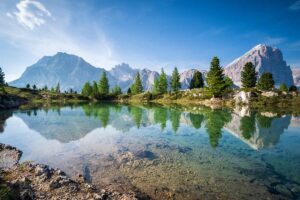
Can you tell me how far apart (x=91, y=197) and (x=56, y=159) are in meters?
10.2

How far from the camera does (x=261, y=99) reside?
3329 inches

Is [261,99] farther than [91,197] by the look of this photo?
Yes

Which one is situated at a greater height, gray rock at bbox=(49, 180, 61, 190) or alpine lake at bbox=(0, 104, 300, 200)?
gray rock at bbox=(49, 180, 61, 190)

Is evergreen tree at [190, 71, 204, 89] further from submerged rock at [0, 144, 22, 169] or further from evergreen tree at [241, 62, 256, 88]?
submerged rock at [0, 144, 22, 169]

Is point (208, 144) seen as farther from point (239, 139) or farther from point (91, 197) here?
point (91, 197)

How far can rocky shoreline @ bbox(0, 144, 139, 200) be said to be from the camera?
10.4 meters

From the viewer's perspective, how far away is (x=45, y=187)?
11938 mm

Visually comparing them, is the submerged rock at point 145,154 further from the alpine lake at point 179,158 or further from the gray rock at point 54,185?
the gray rock at point 54,185

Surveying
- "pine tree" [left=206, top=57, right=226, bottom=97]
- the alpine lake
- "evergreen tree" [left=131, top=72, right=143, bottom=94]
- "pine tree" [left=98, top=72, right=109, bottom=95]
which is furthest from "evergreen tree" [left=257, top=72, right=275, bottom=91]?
"pine tree" [left=98, top=72, right=109, bottom=95]

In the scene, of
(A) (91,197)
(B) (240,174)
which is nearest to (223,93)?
(B) (240,174)

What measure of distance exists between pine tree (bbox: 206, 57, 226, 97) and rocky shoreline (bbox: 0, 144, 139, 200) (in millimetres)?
80740

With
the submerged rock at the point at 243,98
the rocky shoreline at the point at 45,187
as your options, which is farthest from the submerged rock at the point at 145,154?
the submerged rock at the point at 243,98

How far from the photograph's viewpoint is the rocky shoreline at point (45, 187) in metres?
10.4

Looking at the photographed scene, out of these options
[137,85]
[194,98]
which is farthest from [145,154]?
[137,85]
